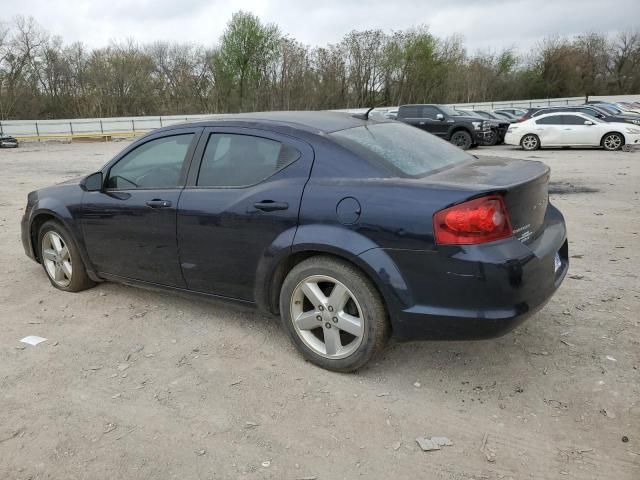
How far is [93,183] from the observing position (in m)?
4.24

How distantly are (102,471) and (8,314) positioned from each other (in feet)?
8.27

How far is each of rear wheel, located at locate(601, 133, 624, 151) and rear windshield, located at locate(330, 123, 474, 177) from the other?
1613cm

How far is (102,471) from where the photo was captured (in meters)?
2.46

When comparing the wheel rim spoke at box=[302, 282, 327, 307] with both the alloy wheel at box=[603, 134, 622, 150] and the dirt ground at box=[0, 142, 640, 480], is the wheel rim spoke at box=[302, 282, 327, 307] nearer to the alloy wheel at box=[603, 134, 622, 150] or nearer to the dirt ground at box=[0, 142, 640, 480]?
the dirt ground at box=[0, 142, 640, 480]

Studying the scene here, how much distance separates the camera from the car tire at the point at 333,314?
299cm

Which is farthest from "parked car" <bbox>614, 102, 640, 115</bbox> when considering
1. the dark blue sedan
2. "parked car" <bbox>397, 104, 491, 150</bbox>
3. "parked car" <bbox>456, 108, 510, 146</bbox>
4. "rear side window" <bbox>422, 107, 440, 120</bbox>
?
the dark blue sedan

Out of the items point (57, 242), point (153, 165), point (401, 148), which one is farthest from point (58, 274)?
point (401, 148)

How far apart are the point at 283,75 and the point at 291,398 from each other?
53138 millimetres

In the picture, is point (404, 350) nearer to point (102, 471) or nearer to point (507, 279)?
point (507, 279)

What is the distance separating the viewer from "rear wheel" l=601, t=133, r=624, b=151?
17234 millimetres

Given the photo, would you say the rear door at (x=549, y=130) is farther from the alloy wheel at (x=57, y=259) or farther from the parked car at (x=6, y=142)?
the parked car at (x=6, y=142)

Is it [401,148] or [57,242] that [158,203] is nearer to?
[57,242]

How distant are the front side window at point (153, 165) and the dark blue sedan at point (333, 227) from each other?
0.01 m

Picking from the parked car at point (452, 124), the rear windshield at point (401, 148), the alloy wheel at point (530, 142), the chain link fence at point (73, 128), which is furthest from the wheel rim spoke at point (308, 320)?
the chain link fence at point (73, 128)
